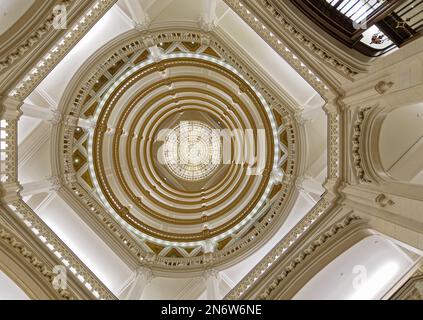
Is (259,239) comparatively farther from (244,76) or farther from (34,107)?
(34,107)

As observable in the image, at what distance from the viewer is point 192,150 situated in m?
17.1

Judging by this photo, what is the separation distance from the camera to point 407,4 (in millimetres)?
6988

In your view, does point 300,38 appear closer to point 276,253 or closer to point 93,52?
point 276,253

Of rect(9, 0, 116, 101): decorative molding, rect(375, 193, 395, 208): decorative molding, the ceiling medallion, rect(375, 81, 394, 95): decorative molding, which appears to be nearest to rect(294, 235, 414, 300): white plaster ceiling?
rect(375, 193, 395, 208): decorative molding

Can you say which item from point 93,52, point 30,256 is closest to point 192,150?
point 93,52

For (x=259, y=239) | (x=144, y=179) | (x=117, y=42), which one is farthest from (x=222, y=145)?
(x=117, y=42)

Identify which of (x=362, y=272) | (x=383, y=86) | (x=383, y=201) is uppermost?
(x=383, y=86)

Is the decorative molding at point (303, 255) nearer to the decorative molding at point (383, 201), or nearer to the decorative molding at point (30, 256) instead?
the decorative molding at point (383, 201)

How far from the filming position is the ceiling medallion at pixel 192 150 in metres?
17.1

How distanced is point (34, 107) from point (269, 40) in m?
7.46

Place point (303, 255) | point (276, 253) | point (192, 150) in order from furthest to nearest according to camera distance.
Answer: point (192, 150)
point (276, 253)
point (303, 255)

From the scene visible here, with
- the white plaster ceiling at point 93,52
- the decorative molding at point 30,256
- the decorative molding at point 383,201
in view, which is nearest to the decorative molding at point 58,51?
the white plaster ceiling at point 93,52

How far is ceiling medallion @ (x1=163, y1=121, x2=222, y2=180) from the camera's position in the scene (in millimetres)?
17141
